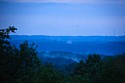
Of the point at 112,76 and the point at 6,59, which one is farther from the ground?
the point at 6,59

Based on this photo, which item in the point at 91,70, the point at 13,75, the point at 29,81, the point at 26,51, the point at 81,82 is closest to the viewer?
the point at 13,75

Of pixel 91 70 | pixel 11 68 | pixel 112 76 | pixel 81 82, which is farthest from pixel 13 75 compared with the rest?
pixel 91 70

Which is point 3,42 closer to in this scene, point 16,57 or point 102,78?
point 16,57

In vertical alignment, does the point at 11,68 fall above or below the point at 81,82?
above

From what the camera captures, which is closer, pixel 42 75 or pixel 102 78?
pixel 42 75

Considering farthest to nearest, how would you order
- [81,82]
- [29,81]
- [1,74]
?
[81,82] → [29,81] → [1,74]

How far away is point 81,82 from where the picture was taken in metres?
35.5

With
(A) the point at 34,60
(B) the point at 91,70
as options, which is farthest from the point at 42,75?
(B) the point at 91,70

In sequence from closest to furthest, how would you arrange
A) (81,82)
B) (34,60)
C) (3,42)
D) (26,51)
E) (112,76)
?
(3,42)
(26,51)
(34,60)
(81,82)
(112,76)

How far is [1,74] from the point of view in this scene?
20.1 m

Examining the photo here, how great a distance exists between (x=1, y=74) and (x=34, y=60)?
1127cm

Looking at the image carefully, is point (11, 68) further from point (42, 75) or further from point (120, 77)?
point (120, 77)

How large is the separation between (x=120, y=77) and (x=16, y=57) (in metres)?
19.1

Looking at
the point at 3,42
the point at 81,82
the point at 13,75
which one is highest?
the point at 3,42
